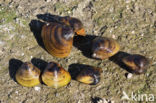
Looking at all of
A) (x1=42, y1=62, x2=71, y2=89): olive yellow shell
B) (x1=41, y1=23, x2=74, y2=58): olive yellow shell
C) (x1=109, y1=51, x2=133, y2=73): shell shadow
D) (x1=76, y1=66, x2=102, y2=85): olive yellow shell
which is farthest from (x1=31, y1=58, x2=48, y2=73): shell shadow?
(x1=109, y1=51, x2=133, y2=73): shell shadow

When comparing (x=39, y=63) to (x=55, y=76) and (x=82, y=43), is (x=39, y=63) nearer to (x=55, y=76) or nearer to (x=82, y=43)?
(x=55, y=76)

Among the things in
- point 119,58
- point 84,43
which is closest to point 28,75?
point 84,43

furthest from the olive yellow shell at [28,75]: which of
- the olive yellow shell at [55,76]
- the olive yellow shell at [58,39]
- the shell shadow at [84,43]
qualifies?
the shell shadow at [84,43]

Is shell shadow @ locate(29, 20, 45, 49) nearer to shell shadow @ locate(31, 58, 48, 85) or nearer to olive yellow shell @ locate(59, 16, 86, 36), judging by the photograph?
shell shadow @ locate(31, 58, 48, 85)

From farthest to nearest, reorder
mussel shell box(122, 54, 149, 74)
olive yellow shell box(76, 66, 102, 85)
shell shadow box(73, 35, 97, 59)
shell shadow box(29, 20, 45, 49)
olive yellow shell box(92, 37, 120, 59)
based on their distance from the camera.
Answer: shell shadow box(29, 20, 45, 49), shell shadow box(73, 35, 97, 59), olive yellow shell box(92, 37, 120, 59), mussel shell box(122, 54, 149, 74), olive yellow shell box(76, 66, 102, 85)

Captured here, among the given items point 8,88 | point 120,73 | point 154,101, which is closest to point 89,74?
point 120,73

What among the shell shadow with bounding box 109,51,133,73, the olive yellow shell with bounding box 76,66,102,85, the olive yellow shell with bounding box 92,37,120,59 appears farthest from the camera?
the shell shadow with bounding box 109,51,133,73

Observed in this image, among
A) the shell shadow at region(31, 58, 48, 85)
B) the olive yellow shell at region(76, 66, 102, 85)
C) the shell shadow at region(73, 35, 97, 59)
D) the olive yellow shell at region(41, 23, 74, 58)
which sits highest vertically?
the olive yellow shell at region(41, 23, 74, 58)

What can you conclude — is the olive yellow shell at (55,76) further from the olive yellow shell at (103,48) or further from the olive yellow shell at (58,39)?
the olive yellow shell at (103,48)
